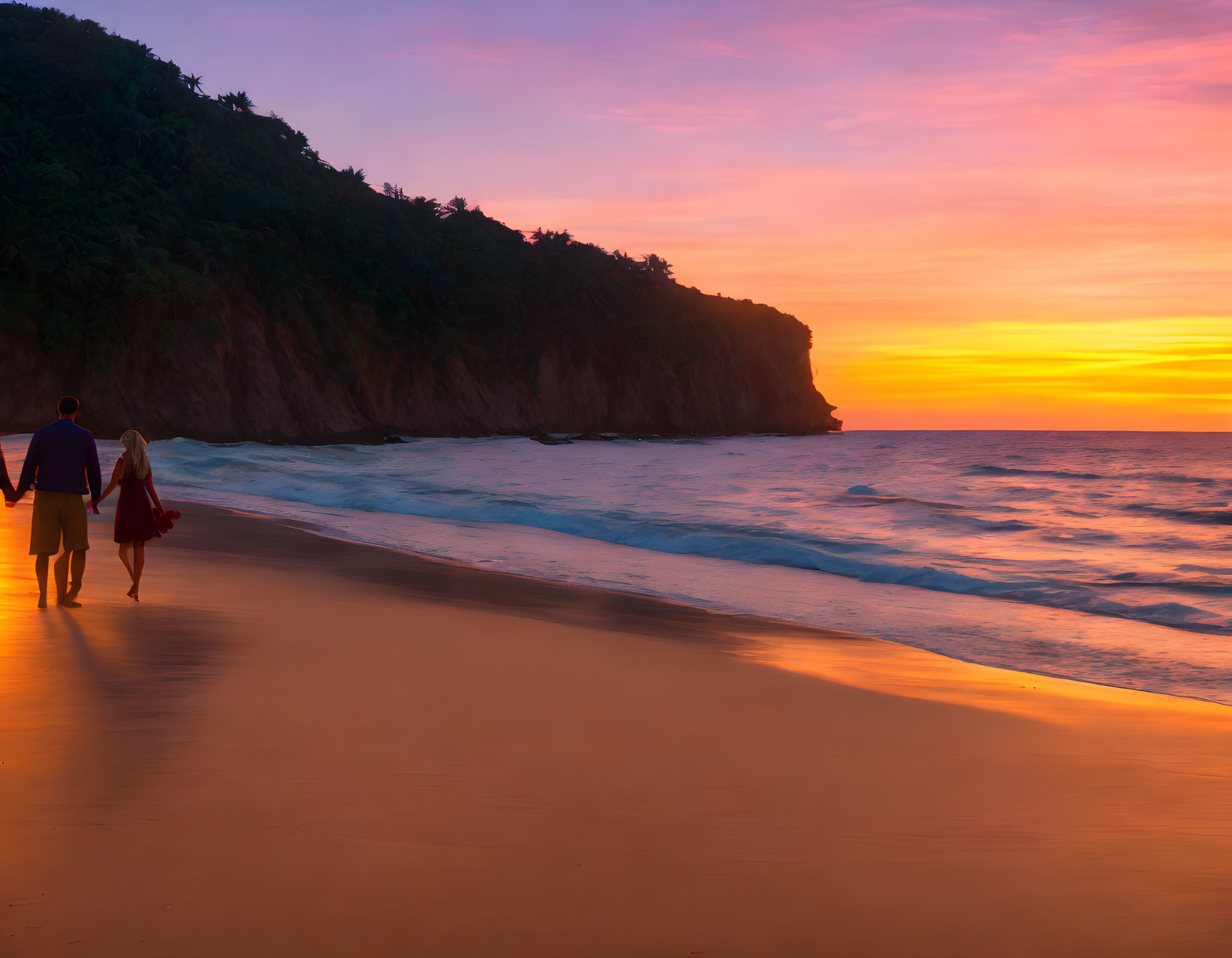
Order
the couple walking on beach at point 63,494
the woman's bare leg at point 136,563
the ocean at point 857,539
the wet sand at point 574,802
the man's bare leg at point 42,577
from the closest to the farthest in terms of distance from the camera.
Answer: the wet sand at point 574,802, the man's bare leg at point 42,577, the couple walking on beach at point 63,494, the woman's bare leg at point 136,563, the ocean at point 857,539

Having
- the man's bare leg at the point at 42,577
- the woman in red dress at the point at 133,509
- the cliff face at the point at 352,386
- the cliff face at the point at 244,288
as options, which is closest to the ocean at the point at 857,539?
the woman in red dress at the point at 133,509

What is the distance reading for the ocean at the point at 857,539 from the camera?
8859 millimetres

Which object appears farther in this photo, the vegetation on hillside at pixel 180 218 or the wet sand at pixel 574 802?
the vegetation on hillside at pixel 180 218

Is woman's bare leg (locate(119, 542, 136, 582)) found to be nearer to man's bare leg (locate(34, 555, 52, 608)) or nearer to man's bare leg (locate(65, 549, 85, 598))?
man's bare leg (locate(65, 549, 85, 598))

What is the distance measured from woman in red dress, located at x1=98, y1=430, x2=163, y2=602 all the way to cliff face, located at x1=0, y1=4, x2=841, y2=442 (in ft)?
126

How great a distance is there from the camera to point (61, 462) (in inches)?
293

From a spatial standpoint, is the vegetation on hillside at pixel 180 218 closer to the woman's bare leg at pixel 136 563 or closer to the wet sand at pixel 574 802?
the woman's bare leg at pixel 136 563

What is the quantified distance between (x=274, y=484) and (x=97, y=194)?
2771 centimetres

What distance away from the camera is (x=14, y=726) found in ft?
13.9

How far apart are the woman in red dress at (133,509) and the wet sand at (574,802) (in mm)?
1081

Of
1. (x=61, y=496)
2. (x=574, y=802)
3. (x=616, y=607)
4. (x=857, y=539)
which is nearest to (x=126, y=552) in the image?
(x=61, y=496)

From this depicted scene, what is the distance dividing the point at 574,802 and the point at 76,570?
551cm

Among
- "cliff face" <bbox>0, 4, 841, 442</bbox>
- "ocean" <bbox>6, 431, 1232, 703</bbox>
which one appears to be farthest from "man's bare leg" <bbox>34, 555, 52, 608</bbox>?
"cliff face" <bbox>0, 4, 841, 442</bbox>

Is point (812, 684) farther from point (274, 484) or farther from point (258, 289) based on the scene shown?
point (258, 289)
